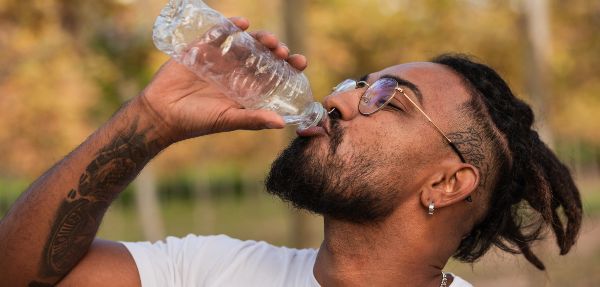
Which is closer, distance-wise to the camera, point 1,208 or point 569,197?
point 569,197

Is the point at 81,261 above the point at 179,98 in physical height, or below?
below

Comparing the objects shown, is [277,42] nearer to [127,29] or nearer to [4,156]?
[127,29]

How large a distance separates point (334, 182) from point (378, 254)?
356mm

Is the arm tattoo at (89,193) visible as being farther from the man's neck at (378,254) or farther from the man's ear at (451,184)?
the man's ear at (451,184)

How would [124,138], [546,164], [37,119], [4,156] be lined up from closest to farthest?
[124,138] < [546,164] < [37,119] < [4,156]

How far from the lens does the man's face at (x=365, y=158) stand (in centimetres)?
309

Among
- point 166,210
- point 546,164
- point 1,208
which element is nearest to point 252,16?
point 546,164

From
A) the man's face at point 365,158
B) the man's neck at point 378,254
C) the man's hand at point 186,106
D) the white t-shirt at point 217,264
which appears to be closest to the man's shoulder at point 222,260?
the white t-shirt at point 217,264

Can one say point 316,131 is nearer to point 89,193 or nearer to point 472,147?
point 472,147

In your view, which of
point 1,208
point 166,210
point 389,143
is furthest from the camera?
point 166,210

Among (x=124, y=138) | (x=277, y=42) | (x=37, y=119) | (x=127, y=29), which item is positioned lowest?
(x=37, y=119)

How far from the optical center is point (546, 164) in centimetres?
358

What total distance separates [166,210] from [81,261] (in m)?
36.0

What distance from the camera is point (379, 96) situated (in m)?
3.27
